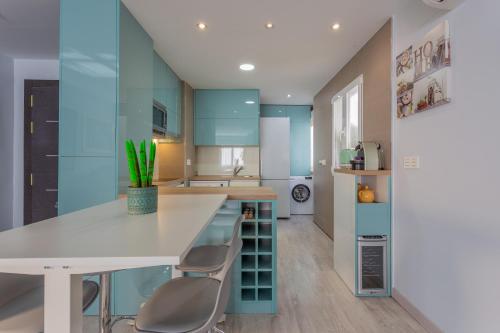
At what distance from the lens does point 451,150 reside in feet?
5.40

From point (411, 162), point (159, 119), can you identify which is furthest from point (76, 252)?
point (159, 119)

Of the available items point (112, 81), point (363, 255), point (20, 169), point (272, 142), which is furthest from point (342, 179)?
point (20, 169)

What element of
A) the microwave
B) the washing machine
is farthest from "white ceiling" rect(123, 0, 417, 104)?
the washing machine

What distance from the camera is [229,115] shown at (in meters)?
4.60

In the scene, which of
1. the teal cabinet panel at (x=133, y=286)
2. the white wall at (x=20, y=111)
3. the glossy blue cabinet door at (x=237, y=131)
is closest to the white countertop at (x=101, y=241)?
the teal cabinet panel at (x=133, y=286)

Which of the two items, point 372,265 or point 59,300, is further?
point 372,265

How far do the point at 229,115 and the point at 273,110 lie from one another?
63.2 inches

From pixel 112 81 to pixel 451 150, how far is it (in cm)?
240

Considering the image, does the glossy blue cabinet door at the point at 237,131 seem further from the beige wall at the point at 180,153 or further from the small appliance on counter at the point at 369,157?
the small appliance on counter at the point at 369,157

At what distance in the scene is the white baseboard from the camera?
5.83 ft

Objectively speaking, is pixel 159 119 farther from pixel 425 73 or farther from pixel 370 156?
pixel 425 73

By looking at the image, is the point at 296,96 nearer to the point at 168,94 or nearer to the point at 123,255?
the point at 168,94

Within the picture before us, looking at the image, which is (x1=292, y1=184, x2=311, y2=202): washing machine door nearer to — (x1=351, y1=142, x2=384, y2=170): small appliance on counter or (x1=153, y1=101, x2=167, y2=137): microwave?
(x1=351, y1=142, x2=384, y2=170): small appliance on counter

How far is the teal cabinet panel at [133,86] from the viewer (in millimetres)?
2104
